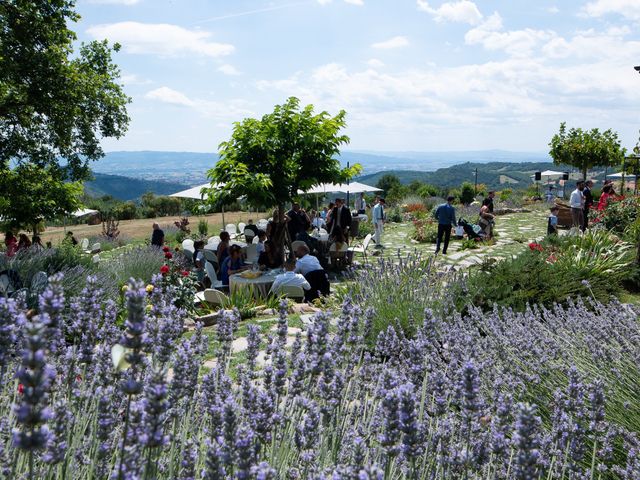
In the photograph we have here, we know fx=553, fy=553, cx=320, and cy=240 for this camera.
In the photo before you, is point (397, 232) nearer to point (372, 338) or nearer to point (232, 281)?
point (232, 281)

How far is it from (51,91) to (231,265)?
5.68 m

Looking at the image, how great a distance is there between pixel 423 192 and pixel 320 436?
36.5 m

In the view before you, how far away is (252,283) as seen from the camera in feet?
29.3

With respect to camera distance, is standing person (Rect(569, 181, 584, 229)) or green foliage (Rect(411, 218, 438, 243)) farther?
green foliage (Rect(411, 218, 438, 243))

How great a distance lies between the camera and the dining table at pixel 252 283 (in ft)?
29.1

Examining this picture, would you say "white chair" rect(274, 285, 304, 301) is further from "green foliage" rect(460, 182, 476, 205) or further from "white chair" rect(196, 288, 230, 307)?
"green foliage" rect(460, 182, 476, 205)

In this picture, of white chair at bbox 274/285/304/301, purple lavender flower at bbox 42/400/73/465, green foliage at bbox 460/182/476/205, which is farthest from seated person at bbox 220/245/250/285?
green foliage at bbox 460/182/476/205

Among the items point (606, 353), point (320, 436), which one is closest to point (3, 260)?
point (320, 436)

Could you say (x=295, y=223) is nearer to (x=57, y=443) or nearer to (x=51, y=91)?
(x=51, y=91)

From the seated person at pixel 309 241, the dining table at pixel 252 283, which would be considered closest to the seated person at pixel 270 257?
the dining table at pixel 252 283

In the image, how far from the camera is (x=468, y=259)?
42.6 ft

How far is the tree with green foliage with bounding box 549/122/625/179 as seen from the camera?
31.2 metres

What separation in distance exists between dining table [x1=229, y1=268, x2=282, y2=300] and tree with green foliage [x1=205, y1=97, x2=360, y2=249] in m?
2.00

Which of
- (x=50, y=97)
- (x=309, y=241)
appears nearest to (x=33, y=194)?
(x=50, y=97)
